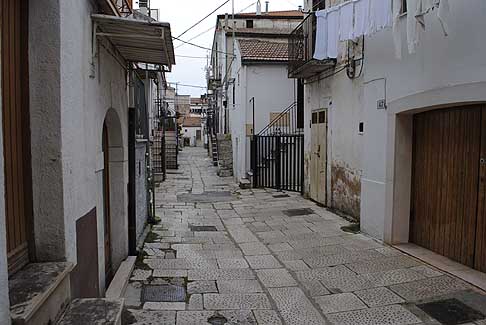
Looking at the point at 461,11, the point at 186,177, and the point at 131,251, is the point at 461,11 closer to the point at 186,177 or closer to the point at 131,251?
the point at 131,251

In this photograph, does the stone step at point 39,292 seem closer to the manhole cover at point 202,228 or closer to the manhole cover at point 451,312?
the manhole cover at point 451,312

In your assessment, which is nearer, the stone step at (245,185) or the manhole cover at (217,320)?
the manhole cover at (217,320)

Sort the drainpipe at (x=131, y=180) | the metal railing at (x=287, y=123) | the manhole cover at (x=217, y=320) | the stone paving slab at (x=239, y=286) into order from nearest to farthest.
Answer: the manhole cover at (x=217, y=320)
the stone paving slab at (x=239, y=286)
the drainpipe at (x=131, y=180)
the metal railing at (x=287, y=123)

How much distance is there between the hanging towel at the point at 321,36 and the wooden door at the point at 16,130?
625 cm

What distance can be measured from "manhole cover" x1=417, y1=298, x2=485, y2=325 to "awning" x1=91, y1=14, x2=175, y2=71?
392 centimetres

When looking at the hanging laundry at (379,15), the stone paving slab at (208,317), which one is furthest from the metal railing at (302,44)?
the stone paving slab at (208,317)

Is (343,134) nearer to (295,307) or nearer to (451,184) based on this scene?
(451,184)

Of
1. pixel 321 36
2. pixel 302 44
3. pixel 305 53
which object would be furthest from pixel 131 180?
pixel 302 44

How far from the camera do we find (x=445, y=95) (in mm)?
5297

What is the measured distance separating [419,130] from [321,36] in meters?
3.05

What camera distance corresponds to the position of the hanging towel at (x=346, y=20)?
23.0 feet

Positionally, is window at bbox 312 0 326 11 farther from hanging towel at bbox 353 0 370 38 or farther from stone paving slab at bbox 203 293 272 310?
stone paving slab at bbox 203 293 272 310

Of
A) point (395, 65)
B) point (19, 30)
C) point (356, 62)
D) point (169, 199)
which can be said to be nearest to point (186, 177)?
point (169, 199)

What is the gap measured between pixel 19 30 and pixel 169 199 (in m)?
9.93
